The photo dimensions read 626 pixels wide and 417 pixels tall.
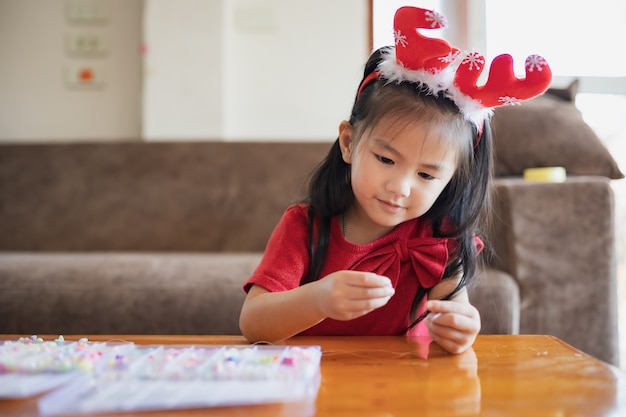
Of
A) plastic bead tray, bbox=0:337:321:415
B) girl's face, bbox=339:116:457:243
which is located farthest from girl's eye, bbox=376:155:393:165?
plastic bead tray, bbox=0:337:321:415

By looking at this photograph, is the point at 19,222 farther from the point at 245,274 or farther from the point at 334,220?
the point at 334,220

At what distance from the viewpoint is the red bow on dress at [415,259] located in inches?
37.5

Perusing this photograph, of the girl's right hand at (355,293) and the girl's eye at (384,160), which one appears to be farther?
the girl's eye at (384,160)

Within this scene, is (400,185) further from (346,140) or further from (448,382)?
(448,382)

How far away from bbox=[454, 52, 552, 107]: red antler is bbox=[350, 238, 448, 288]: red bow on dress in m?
0.25

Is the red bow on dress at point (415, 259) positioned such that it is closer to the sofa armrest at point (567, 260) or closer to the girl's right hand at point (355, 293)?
the girl's right hand at point (355, 293)

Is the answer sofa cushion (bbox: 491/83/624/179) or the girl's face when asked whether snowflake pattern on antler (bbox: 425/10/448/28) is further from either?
sofa cushion (bbox: 491/83/624/179)

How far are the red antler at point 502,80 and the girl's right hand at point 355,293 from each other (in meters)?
0.34

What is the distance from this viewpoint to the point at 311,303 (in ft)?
2.48

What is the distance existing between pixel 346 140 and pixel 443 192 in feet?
0.64

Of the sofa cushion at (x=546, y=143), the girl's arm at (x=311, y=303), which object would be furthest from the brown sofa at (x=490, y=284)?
the girl's arm at (x=311, y=303)

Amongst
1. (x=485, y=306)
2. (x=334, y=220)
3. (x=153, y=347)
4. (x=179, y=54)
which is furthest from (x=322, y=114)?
(x=153, y=347)

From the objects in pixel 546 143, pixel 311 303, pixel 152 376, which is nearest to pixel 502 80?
pixel 311 303

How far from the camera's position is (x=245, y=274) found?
1406mm
